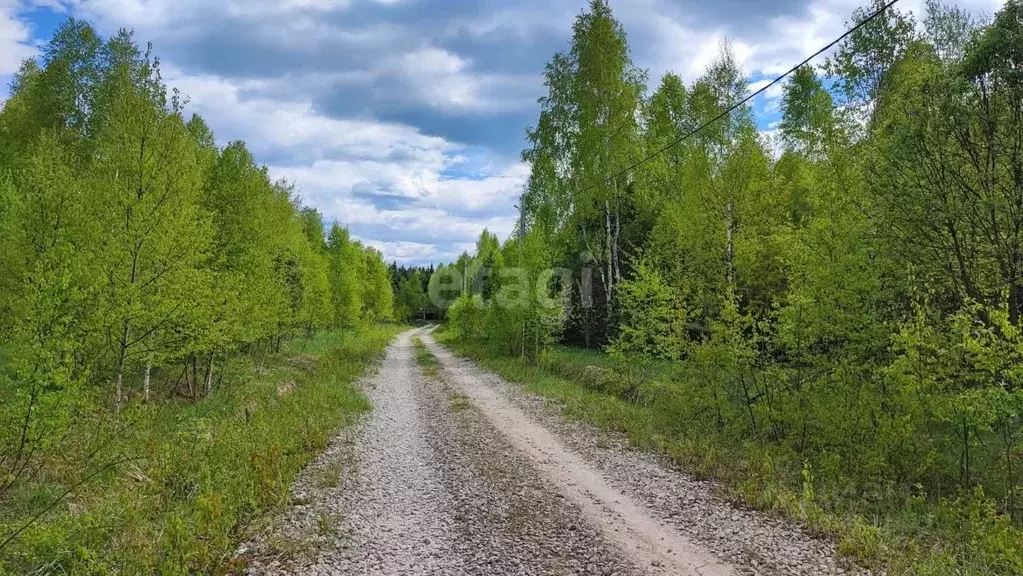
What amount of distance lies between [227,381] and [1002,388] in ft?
60.4

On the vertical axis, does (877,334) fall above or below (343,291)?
below

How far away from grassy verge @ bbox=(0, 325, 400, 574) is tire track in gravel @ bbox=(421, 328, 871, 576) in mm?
4031

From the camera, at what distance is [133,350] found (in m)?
10.0

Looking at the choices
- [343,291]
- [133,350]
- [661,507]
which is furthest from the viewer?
[343,291]

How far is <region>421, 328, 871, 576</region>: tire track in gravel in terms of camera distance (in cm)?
512

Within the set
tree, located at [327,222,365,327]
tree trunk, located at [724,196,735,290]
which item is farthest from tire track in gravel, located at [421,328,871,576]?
tree, located at [327,222,365,327]

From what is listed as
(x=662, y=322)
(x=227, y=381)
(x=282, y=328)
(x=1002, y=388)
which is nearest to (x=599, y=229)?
(x=662, y=322)

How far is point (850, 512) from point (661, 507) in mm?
2247

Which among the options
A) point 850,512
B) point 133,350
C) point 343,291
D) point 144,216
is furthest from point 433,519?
point 343,291

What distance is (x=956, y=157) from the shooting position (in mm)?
8711

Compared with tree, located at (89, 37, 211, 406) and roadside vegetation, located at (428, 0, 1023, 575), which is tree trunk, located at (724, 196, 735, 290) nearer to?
roadside vegetation, located at (428, 0, 1023, 575)

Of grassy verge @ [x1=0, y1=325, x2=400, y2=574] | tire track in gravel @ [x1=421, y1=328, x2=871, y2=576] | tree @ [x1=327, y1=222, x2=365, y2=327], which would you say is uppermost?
tree @ [x1=327, y1=222, x2=365, y2=327]

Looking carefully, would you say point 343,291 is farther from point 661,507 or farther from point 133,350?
point 661,507

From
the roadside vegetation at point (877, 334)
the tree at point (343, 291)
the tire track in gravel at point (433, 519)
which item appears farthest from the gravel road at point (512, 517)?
the tree at point (343, 291)
